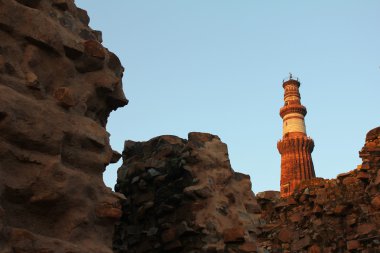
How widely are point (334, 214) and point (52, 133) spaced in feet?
15.9

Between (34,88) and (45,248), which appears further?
(34,88)

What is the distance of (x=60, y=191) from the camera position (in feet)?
6.80

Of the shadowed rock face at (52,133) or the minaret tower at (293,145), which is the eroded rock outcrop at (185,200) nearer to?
the shadowed rock face at (52,133)

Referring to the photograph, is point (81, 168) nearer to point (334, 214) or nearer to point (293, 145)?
point (334, 214)

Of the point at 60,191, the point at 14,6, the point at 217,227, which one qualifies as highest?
the point at 14,6

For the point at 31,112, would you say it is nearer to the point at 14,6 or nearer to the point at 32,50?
the point at 32,50

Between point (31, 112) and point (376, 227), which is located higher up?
point (376, 227)

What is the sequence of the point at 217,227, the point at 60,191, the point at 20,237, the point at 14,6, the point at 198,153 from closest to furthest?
the point at 20,237
the point at 60,191
the point at 14,6
the point at 217,227
the point at 198,153

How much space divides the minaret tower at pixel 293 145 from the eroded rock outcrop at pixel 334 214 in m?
24.4

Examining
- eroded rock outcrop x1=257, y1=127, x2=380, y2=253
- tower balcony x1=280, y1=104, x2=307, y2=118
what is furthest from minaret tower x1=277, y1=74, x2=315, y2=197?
eroded rock outcrop x1=257, y1=127, x2=380, y2=253

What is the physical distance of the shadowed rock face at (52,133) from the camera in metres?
1.97

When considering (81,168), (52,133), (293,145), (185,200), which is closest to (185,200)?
(185,200)

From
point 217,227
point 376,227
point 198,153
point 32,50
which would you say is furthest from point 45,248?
point 376,227

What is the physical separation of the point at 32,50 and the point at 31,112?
330mm
